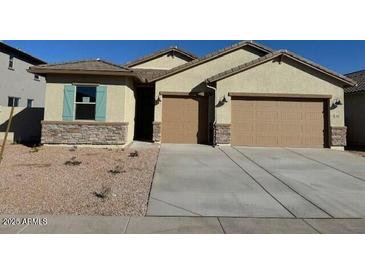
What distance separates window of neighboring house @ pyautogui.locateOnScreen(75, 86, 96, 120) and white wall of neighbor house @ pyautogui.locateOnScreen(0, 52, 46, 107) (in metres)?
10.9

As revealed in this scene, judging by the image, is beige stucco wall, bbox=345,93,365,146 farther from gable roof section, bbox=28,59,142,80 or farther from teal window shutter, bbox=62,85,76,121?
teal window shutter, bbox=62,85,76,121

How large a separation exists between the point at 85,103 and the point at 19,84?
43.0ft

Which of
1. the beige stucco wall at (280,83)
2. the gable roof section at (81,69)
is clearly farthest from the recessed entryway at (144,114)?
the beige stucco wall at (280,83)

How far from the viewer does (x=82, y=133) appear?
13.7m

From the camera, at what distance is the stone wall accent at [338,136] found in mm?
15008

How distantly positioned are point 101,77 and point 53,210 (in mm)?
9228

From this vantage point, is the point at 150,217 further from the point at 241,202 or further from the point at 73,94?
the point at 73,94

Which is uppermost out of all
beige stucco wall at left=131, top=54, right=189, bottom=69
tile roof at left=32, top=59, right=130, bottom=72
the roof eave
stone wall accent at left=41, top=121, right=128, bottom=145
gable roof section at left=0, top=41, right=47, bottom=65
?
gable roof section at left=0, top=41, right=47, bottom=65

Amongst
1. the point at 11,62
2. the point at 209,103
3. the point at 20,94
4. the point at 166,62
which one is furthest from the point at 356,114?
the point at 11,62

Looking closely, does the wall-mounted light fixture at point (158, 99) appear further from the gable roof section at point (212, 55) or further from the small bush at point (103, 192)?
the small bush at point (103, 192)

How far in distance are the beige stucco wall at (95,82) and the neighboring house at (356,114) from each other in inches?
493

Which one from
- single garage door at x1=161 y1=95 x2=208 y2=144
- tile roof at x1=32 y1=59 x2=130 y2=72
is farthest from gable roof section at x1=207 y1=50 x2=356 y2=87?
tile roof at x1=32 y1=59 x2=130 y2=72

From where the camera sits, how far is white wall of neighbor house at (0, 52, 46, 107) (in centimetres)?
2191

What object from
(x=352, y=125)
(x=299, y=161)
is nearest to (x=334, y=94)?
(x=352, y=125)
